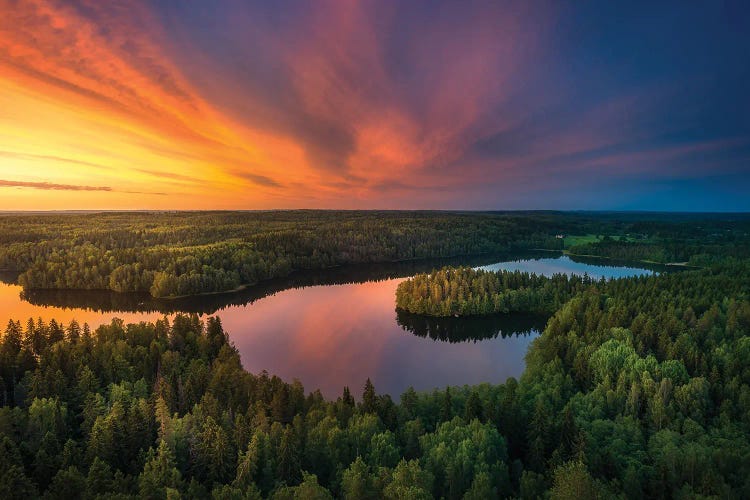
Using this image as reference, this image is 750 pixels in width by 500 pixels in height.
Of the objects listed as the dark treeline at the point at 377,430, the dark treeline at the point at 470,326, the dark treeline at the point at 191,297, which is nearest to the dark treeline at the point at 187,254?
the dark treeline at the point at 191,297

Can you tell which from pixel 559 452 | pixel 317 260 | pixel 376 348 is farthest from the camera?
pixel 317 260

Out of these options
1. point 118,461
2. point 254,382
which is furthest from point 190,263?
point 118,461

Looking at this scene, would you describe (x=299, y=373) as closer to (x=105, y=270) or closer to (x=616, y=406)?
(x=616, y=406)

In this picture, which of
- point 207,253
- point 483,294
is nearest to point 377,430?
point 483,294

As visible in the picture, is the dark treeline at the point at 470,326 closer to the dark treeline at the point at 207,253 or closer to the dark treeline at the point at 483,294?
the dark treeline at the point at 483,294

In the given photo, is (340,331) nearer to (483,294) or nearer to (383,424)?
(483,294)

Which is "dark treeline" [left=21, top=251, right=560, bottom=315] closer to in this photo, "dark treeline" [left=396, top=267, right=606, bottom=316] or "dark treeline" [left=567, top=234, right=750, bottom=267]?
"dark treeline" [left=396, top=267, right=606, bottom=316]
